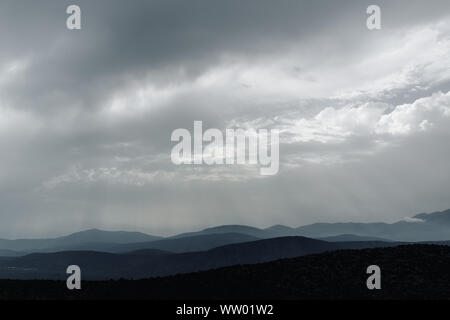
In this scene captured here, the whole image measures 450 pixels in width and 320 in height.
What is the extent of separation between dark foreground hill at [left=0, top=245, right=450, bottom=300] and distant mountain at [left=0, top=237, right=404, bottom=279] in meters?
84.2

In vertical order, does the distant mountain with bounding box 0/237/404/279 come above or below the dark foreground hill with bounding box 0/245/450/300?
below

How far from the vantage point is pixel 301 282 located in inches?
1944

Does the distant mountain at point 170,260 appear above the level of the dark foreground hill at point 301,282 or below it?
below

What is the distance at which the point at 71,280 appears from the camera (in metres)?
44.0

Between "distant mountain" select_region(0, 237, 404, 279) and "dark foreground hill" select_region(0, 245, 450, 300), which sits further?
"distant mountain" select_region(0, 237, 404, 279)

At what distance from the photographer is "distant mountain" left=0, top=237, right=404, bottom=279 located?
454 feet

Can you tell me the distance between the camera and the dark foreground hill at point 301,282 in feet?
141

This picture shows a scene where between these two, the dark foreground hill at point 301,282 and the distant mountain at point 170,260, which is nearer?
the dark foreground hill at point 301,282

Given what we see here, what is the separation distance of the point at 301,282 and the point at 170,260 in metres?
103

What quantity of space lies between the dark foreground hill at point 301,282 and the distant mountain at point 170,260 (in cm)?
8422

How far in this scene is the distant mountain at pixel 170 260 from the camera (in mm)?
138250
